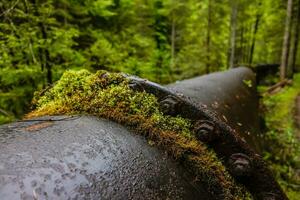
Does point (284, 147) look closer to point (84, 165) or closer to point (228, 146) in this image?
point (228, 146)

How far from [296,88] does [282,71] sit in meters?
2.09

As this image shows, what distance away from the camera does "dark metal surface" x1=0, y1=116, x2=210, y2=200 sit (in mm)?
910

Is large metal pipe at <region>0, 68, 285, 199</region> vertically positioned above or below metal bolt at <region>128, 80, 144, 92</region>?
below

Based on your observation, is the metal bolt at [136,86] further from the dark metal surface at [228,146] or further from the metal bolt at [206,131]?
the metal bolt at [206,131]

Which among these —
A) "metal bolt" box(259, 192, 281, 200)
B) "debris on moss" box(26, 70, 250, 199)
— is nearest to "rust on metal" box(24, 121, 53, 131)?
"debris on moss" box(26, 70, 250, 199)

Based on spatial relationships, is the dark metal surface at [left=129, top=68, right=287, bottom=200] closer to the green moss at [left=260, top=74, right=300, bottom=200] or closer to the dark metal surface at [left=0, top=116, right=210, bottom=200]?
the dark metal surface at [left=0, top=116, right=210, bottom=200]

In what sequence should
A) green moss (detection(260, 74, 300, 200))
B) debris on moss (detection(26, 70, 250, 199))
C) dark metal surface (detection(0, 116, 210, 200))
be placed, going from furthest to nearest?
green moss (detection(260, 74, 300, 200))
debris on moss (detection(26, 70, 250, 199))
dark metal surface (detection(0, 116, 210, 200))

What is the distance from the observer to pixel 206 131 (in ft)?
4.75

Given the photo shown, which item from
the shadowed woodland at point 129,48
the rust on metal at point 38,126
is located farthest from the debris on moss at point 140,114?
the shadowed woodland at point 129,48

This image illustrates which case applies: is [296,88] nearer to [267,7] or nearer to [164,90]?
[267,7]

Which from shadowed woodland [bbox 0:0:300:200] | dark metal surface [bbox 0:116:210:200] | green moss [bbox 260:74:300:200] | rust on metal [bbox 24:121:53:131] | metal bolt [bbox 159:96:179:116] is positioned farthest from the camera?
shadowed woodland [bbox 0:0:300:200]

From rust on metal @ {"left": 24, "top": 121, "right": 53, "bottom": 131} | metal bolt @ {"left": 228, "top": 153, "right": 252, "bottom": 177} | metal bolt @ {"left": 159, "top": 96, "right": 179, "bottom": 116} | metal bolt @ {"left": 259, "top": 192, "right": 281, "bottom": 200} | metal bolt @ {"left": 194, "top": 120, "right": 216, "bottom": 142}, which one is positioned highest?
rust on metal @ {"left": 24, "top": 121, "right": 53, "bottom": 131}

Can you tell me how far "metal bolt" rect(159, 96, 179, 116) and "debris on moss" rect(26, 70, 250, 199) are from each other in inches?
0.8

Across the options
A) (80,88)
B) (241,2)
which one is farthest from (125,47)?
(241,2)
